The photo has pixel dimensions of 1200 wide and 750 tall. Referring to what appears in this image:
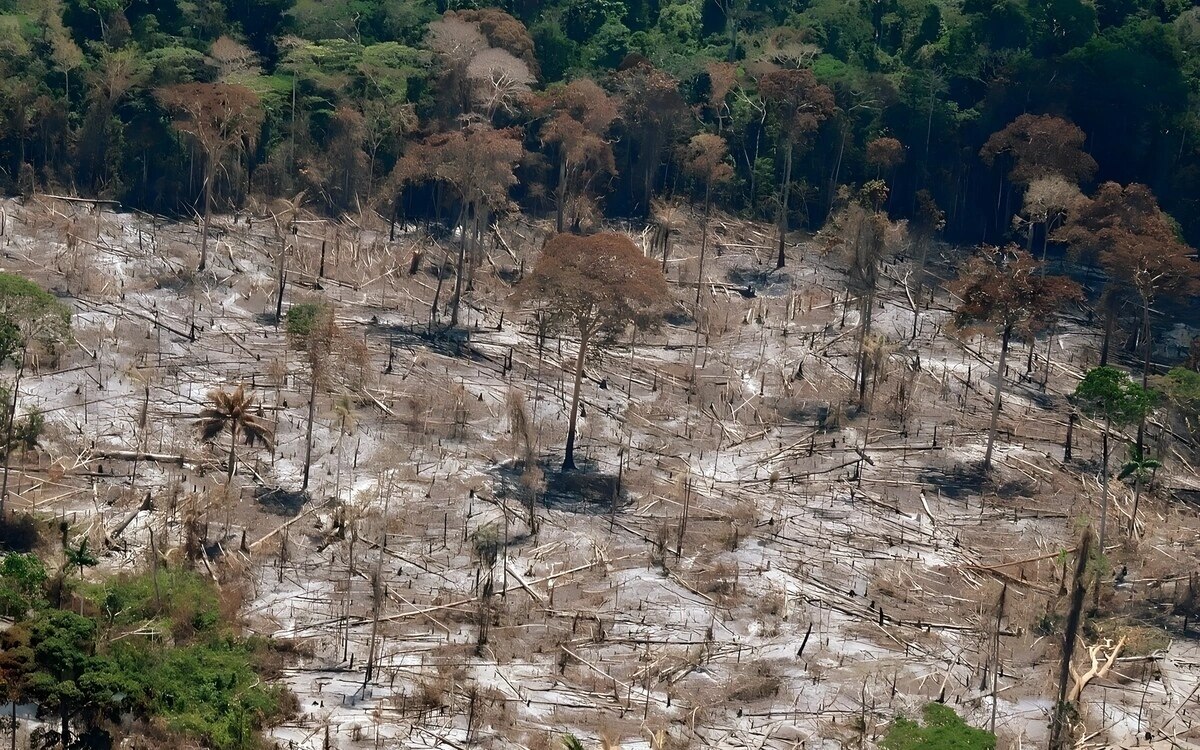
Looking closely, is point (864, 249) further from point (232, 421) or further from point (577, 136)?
point (232, 421)

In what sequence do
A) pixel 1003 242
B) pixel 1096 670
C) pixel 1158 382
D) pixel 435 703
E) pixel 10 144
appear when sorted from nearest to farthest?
1. pixel 435 703
2. pixel 1096 670
3. pixel 1158 382
4. pixel 10 144
5. pixel 1003 242

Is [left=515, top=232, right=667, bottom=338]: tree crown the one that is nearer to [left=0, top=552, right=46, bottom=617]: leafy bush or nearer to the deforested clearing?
the deforested clearing

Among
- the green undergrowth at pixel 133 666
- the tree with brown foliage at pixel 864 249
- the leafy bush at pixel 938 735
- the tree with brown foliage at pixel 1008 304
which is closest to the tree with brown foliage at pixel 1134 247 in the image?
the tree with brown foliage at pixel 1008 304

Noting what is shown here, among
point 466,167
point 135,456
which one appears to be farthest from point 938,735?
point 466,167

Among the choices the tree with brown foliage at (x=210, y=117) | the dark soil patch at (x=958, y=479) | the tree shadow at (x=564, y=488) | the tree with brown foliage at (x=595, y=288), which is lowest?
the tree shadow at (x=564, y=488)

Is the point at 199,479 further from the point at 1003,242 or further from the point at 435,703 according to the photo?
the point at 1003,242

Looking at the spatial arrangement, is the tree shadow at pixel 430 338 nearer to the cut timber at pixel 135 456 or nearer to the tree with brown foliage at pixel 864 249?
the cut timber at pixel 135 456

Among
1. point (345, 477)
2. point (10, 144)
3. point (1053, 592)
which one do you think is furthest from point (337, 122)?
point (1053, 592)
